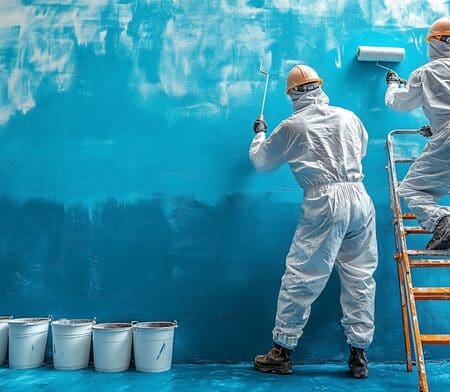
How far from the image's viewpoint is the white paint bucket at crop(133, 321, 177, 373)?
115 inches

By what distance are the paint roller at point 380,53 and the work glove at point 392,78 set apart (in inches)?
6.2

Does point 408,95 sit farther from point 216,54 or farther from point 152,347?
point 152,347

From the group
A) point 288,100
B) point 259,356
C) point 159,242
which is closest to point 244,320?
point 259,356

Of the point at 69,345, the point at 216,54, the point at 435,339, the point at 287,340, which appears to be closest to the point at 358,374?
the point at 287,340

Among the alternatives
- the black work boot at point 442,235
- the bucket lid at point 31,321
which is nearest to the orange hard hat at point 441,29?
the black work boot at point 442,235

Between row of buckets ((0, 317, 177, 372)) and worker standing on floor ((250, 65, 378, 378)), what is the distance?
0.62 meters

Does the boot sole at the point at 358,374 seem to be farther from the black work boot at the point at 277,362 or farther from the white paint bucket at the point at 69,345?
the white paint bucket at the point at 69,345

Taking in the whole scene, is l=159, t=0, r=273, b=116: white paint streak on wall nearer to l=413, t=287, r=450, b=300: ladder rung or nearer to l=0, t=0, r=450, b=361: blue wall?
l=0, t=0, r=450, b=361: blue wall

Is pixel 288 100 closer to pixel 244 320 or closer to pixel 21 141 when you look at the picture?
pixel 244 320

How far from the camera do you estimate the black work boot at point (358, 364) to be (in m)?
2.83

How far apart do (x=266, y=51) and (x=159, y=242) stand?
1.55 m

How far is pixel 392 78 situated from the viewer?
3.29 metres

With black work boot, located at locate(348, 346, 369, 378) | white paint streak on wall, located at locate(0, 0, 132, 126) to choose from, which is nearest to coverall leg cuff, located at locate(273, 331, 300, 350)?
black work boot, located at locate(348, 346, 369, 378)

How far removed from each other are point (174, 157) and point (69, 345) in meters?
1.38
